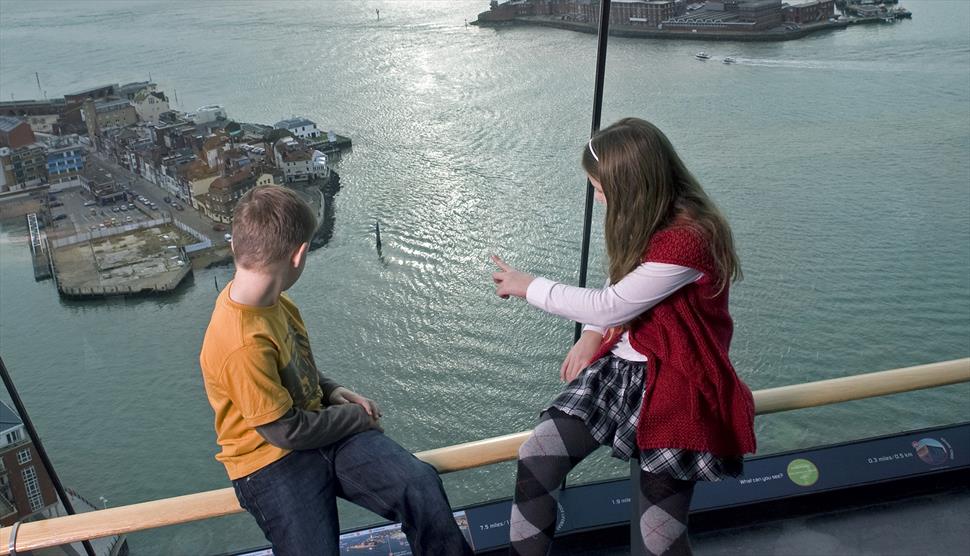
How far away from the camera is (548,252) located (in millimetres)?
5531

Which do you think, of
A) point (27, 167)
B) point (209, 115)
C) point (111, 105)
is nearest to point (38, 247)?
point (27, 167)

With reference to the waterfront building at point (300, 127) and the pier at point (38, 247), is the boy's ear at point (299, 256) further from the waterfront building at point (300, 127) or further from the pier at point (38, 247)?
the waterfront building at point (300, 127)

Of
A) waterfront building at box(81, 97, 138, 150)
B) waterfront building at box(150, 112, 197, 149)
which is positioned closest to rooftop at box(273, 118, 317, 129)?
waterfront building at box(150, 112, 197, 149)

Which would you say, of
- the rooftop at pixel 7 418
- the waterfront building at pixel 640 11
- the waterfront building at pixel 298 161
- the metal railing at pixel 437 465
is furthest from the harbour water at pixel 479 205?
the metal railing at pixel 437 465

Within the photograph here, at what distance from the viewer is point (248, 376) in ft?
3.77

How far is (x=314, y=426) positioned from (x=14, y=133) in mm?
3763

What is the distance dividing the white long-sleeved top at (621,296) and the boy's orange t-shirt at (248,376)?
41 centimetres

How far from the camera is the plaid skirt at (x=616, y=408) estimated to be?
1.23 m

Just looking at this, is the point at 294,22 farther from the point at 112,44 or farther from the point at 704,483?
the point at 704,483

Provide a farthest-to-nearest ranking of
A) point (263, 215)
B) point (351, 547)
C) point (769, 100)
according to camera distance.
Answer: point (769, 100), point (351, 547), point (263, 215)

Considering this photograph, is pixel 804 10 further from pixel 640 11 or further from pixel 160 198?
pixel 160 198

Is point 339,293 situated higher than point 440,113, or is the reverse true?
point 440,113

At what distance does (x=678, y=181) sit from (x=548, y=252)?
4.31 meters

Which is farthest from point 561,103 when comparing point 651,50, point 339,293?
point 339,293
